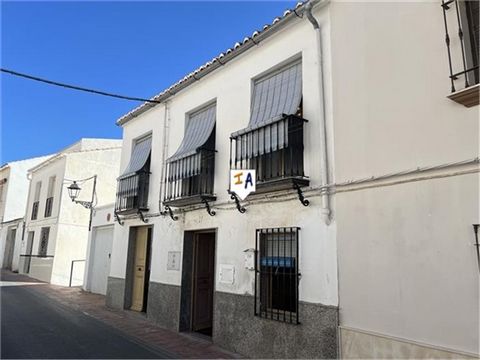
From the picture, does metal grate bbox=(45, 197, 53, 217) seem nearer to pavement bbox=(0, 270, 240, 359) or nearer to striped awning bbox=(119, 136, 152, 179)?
pavement bbox=(0, 270, 240, 359)

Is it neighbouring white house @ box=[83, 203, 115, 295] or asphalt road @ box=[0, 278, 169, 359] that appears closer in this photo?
asphalt road @ box=[0, 278, 169, 359]

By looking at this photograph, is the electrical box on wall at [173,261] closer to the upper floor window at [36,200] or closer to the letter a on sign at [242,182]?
the letter a on sign at [242,182]

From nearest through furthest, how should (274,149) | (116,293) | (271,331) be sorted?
(271,331)
(274,149)
(116,293)

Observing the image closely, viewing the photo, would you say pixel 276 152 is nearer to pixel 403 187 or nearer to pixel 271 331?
pixel 403 187

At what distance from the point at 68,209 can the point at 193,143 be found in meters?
12.1

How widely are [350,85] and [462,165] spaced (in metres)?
1.97

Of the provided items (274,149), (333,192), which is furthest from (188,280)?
(333,192)

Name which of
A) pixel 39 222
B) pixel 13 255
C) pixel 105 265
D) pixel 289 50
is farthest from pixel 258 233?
pixel 13 255

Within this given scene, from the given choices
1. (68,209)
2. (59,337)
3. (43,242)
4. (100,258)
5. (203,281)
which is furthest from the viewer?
(43,242)

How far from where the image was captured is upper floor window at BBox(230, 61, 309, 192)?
600 centimetres

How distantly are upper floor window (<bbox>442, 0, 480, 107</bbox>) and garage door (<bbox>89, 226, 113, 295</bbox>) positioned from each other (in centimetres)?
1198

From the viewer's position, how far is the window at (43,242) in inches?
736

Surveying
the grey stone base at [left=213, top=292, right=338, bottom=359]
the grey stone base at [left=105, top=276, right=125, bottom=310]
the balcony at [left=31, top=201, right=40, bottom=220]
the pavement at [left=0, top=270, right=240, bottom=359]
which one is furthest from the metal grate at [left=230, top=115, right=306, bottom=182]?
the balcony at [left=31, top=201, right=40, bottom=220]

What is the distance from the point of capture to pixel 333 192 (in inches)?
213
